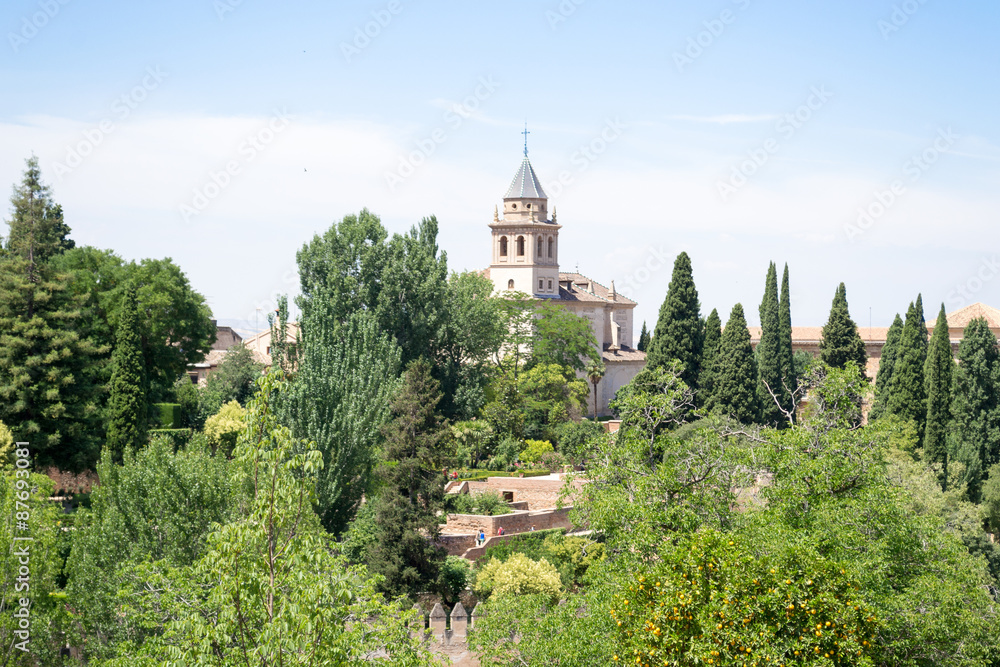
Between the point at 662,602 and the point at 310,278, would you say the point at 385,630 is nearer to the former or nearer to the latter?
the point at 662,602

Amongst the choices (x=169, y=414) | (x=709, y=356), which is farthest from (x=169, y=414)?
(x=709, y=356)

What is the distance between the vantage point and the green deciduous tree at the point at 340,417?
101ft

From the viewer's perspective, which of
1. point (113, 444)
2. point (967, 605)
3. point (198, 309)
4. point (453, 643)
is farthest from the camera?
point (198, 309)

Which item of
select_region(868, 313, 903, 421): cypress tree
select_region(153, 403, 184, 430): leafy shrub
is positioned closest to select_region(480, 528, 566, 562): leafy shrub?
select_region(153, 403, 184, 430): leafy shrub

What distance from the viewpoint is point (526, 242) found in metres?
69.2

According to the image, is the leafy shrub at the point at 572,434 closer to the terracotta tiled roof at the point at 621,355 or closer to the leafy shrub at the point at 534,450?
the leafy shrub at the point at 534,450

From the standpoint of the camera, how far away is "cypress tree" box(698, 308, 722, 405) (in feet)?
165

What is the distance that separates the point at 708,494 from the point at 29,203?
37.9 m

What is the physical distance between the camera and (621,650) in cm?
1344

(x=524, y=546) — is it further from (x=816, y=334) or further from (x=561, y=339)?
(x=816, y=334)

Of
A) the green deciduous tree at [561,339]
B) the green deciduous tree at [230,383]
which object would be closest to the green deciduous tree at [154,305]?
the green deciduous tree at [230,383]

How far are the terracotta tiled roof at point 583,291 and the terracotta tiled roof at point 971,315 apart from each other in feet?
78.6

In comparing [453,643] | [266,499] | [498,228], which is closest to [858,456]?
[266,499]

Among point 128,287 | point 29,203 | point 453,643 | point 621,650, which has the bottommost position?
point 453,643
